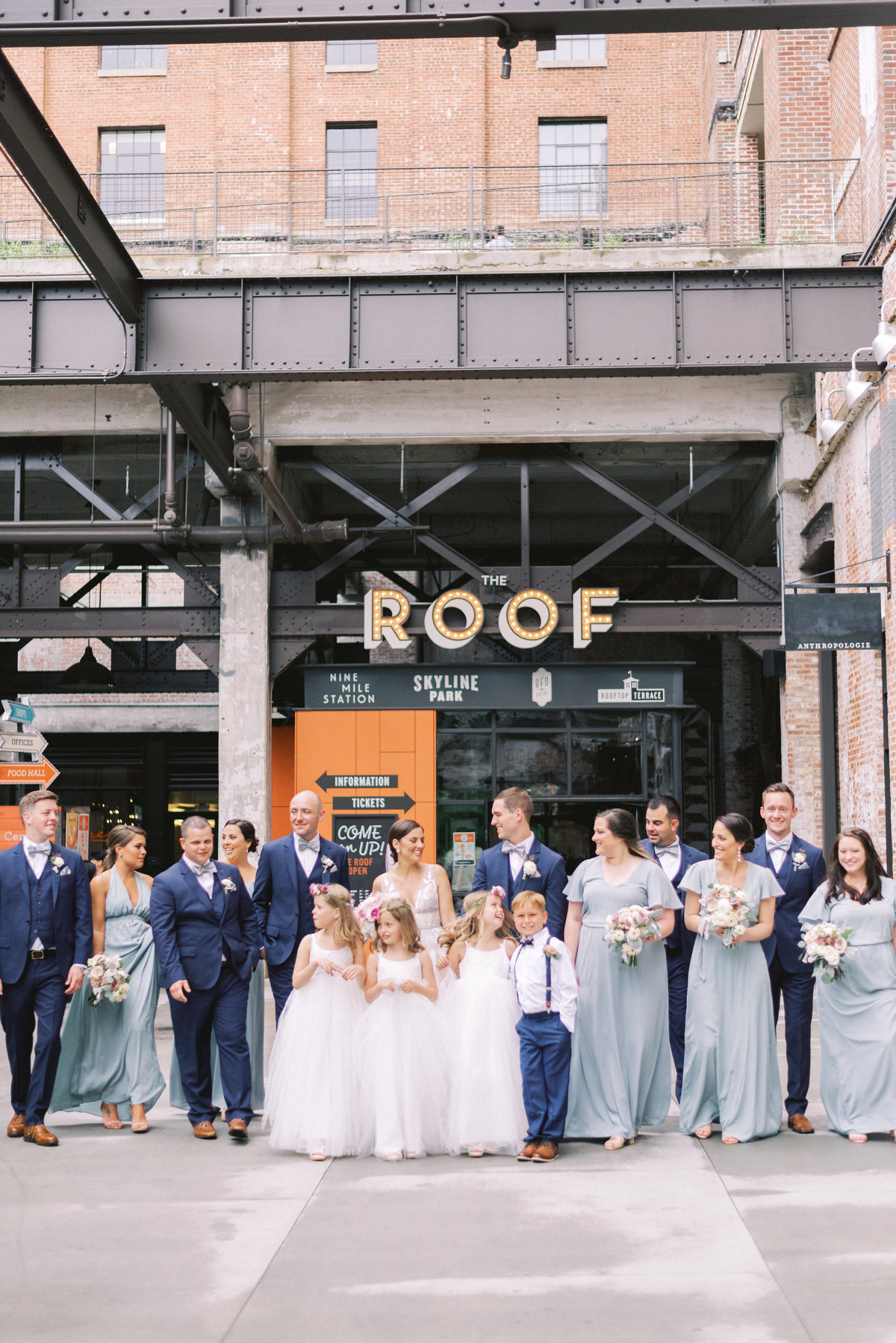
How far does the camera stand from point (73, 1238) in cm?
659

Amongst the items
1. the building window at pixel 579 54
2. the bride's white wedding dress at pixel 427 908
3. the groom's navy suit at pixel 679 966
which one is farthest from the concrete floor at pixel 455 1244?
the building window at pixel 579 54

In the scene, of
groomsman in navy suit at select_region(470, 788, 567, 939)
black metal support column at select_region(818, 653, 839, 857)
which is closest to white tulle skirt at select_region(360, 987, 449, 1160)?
groomsman in navy suit at select_region(470, 788, 567, 939)

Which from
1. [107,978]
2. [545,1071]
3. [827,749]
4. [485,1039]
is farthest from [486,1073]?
[827,749]

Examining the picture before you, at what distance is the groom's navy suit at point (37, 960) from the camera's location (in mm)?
8914

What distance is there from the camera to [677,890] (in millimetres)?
9781

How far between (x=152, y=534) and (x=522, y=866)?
11.4 meters

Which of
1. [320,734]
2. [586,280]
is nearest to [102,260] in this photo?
[586,280]

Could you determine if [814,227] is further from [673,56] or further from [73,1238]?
[73,1238]

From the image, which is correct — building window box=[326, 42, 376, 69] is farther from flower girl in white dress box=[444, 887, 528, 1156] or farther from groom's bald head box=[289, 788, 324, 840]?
flower girl in white dress box=[444, 887, 528, 1156]

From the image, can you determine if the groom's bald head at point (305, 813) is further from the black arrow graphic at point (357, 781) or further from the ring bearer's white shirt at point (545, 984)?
the black arrow graphic at point (357, 781)

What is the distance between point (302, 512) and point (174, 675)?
211 inches

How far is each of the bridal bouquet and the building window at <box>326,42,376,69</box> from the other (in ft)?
78.9

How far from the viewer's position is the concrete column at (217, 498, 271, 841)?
Result: 2030 centimetres

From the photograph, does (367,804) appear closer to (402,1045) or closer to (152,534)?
(152,534)
